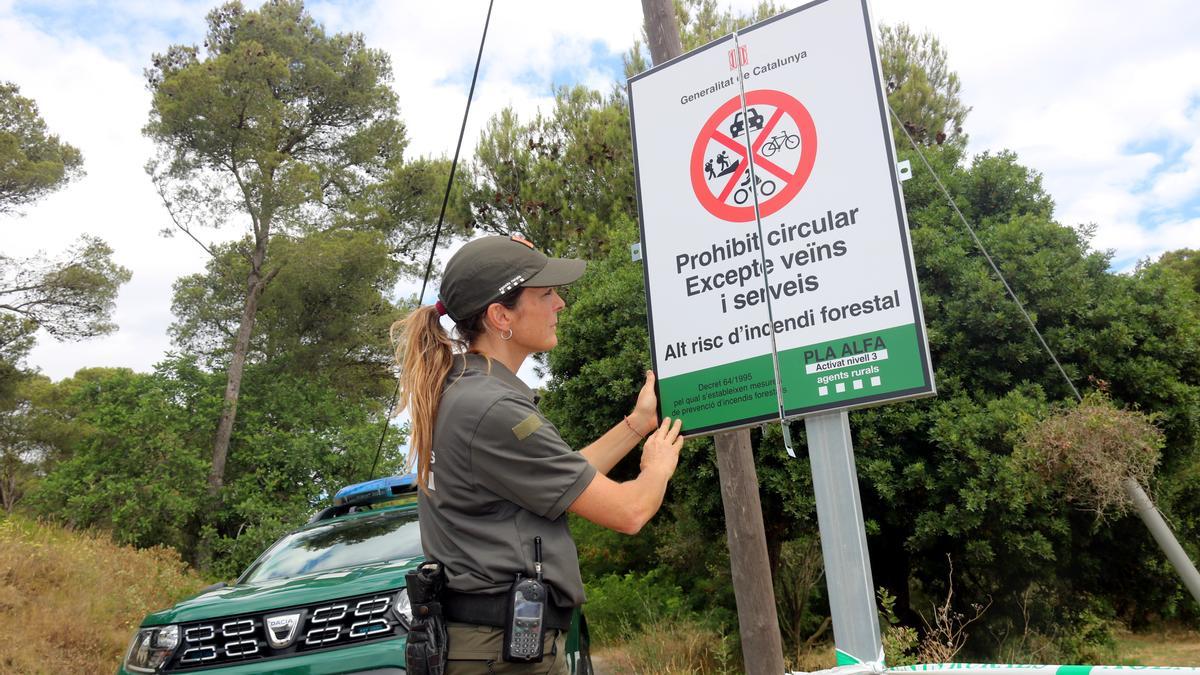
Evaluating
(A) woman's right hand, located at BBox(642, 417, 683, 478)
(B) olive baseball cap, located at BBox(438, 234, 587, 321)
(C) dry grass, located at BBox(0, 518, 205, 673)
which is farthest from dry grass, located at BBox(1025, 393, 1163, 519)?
(C) dry grass, located at BBox(0, 518, 205, 673)

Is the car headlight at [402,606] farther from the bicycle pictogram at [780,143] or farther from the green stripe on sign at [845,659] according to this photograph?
the bicycle pictogram at [780,143]

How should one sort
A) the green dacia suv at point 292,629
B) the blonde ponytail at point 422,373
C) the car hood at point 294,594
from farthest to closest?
1. the car hood at point 294,594
2. the green dacia suv at point 292,629
3. the blonde ponytail at point 422,373

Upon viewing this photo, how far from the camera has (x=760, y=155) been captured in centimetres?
296

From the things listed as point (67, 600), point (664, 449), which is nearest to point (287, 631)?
point (664, 449)

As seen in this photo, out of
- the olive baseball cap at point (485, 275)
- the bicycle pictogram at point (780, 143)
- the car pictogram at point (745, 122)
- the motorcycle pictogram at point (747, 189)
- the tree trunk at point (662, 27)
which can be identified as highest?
the tree trunk at point (662, 27)

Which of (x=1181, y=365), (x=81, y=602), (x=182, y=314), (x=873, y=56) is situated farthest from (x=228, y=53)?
(x=873, y=56)

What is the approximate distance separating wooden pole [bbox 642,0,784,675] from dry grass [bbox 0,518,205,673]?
6.37m

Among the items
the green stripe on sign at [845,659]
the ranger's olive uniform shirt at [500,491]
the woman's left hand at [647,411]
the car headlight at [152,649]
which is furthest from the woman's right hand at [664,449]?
the car headlight at [152,649]

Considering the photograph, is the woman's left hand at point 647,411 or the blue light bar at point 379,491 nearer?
the woman's left hand at point 647,411

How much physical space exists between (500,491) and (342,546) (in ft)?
13.3

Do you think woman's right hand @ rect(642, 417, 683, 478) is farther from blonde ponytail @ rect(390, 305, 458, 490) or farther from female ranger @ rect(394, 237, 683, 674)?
blonde ponytail @ rect(390, 305, 458, 490)

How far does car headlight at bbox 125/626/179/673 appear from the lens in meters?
4.40

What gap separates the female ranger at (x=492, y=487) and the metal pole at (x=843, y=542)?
62cm

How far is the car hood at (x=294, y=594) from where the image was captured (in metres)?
4.30
